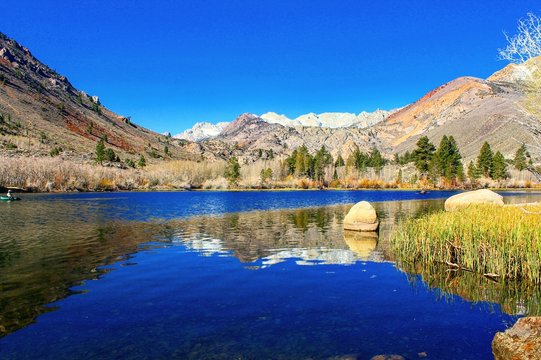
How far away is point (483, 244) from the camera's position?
16.5 metres

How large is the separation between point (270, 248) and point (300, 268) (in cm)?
562

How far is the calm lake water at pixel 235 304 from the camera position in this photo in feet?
32.8

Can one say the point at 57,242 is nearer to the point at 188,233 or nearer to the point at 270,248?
the point at 188,233

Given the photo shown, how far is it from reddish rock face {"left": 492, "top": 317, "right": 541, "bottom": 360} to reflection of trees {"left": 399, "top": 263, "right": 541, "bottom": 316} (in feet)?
13.4

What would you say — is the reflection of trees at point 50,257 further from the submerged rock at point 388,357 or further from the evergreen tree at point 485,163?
the evergreen tree at point 485,163

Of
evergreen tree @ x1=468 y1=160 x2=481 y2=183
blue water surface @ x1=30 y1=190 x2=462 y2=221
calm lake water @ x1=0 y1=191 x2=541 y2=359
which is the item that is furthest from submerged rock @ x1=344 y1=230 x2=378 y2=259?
evergreen tree @ x1=468 y1=160 x2=481 y2=183

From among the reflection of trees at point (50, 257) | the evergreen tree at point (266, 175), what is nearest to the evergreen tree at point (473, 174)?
the evergreen tree at point (266, 175)

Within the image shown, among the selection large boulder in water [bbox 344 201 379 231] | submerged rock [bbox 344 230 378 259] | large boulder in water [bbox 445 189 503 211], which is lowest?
submerged rock [bbox 344 230 378 259]

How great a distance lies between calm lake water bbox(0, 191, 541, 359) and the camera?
10000mm

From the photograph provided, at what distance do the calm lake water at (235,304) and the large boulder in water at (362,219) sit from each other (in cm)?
569

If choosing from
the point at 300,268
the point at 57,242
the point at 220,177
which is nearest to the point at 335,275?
the point at 300,268

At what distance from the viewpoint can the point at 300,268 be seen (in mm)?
19031

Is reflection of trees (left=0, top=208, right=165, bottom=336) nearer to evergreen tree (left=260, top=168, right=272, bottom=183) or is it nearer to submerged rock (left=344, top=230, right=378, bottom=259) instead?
submerged rock (left=344, top=230, right=378, bottom=259)

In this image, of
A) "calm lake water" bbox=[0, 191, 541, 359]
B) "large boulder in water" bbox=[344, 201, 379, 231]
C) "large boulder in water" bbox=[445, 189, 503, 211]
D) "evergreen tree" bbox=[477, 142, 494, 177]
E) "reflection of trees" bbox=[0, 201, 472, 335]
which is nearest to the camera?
"calm lake water" bbox=[0, 191, 541, 359]
